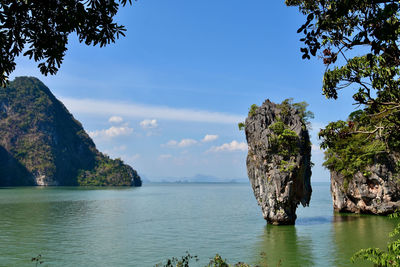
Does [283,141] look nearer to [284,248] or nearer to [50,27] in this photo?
[284,248]

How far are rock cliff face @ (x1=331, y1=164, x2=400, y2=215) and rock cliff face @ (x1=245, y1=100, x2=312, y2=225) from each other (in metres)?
9.96

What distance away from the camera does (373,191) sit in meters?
40.7

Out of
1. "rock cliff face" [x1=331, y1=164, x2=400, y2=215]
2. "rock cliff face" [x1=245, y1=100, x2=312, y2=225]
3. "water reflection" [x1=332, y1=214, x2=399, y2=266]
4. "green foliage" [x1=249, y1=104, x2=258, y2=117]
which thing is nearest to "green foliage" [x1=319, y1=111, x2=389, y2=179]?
"rock cliff face" [x1=331, y1=164, x2=400, y2=215]

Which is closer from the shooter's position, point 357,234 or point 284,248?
point 284,248

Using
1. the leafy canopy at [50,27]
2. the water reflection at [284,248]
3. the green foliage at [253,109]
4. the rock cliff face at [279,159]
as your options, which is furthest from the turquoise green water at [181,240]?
the leafy canopy at [50,27]

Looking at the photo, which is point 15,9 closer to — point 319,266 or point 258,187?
point 319,266

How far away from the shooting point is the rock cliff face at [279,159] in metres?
33.0

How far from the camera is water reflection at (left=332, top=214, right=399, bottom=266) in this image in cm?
2392

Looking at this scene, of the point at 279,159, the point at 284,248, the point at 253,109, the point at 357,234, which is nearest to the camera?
the point at 284,248

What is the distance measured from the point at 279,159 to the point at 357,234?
31.5 ft

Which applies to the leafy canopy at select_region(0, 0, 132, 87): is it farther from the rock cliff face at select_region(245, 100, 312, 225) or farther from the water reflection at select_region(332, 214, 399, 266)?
the rock cliff face at select_region(245, 100, 312, 225)

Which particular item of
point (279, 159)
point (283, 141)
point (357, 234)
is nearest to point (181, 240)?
point (279, 159)

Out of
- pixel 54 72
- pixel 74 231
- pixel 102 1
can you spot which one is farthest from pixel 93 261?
pixel 102 1

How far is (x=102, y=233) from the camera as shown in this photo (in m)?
34.9
